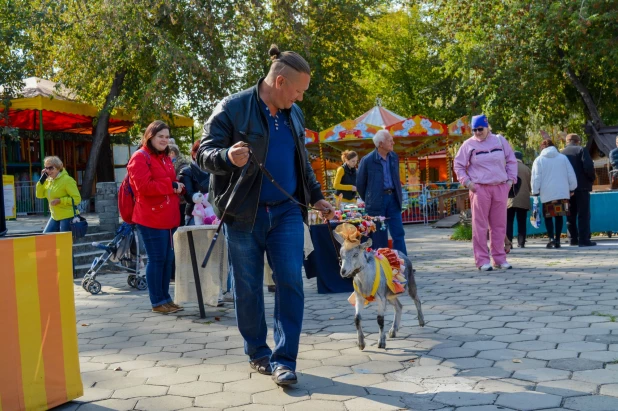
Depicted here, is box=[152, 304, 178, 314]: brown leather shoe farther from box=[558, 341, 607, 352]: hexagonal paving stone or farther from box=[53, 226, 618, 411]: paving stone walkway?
box=[558, 341, 607, 352]: hexagonal paving stone

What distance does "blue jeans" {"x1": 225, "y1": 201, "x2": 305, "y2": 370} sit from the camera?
4629 millimetres

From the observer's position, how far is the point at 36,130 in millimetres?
24469

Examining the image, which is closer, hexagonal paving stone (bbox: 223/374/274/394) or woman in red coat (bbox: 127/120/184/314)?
hexagonal paving stone (bbox: 223/374/274/394)

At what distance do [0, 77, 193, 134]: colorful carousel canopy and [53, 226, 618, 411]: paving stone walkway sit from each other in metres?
12.4

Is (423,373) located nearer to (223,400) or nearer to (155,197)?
(223,400)

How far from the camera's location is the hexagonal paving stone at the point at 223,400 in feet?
14.1

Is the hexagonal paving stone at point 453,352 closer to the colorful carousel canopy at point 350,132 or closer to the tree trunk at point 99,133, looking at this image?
the colorful carousel canopy at point 350,132

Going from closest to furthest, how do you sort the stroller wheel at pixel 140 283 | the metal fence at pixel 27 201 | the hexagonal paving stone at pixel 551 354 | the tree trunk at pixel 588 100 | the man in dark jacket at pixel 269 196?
the man in dark jacket at pixel 269 196 < the hexagonal paving stone at pixel 551 354 < the stroller wheel at pixel 140 283 < the metal fence at pixel 27 201 < the tree trunk at pixel 588 100

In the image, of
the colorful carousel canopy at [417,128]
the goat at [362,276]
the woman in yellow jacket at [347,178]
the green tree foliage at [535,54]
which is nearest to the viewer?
the goat at [362,276]

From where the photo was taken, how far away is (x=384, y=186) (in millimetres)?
9266

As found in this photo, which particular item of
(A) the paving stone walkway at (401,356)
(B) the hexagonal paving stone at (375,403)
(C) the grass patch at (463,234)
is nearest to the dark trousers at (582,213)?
(C) the grass patch at (463,234)

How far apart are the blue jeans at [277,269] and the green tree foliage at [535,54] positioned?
19205 mm

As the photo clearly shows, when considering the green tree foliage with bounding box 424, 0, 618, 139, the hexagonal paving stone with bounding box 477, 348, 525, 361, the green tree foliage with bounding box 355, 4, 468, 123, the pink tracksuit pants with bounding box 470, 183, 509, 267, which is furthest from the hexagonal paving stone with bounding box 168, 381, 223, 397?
the green tree foliage with bounding box 355, 4, 468, 123

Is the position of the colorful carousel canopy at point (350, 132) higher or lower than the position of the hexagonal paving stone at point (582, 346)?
higher
